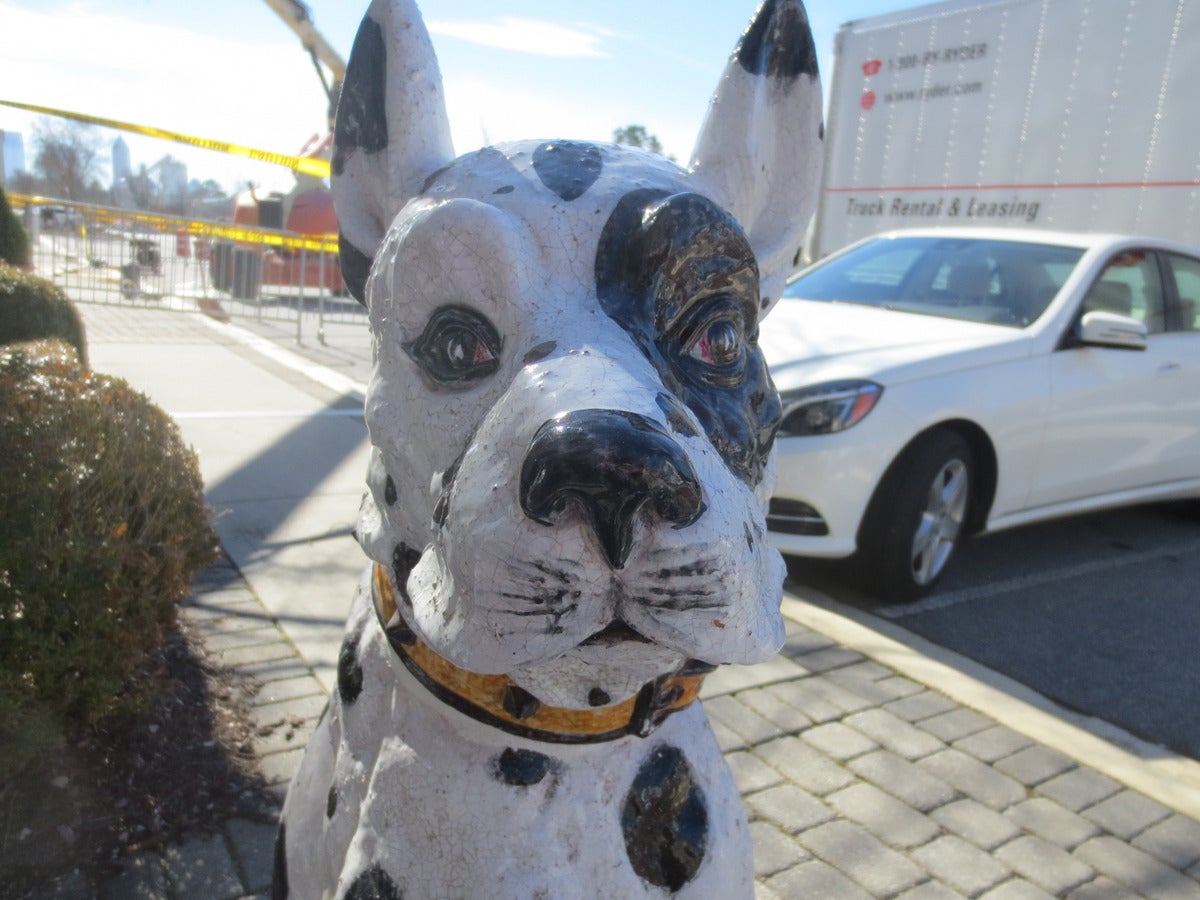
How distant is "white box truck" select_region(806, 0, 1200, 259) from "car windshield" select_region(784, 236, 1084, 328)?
2.74 meters

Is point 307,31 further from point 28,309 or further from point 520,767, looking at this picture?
point 520,767

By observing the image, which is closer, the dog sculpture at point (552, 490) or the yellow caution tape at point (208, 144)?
the dog sculpture at point (552, 490)

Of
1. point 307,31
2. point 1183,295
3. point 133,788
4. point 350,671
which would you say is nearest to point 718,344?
point 350,671

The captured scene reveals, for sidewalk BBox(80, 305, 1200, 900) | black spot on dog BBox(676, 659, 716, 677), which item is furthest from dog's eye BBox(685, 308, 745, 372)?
sidewalk BBox(80, 305, 1200, 900)

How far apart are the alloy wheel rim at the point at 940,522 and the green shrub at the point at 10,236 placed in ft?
16.1

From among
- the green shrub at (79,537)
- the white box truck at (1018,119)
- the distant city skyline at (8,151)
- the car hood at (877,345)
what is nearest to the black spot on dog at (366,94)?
the green shrub at (79,537)

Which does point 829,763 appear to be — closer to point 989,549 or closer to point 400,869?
point 400,869

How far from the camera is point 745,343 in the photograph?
1.23 meters

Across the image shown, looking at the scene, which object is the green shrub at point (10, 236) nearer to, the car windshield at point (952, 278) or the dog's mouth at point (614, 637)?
the car windshield at point (952, 278)

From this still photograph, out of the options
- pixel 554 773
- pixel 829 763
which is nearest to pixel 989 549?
A: pixel 829 763

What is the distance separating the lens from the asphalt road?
420 cm

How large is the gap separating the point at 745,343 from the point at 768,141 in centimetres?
37

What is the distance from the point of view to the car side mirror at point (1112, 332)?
5121mm

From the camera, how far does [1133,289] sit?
5.91 m
